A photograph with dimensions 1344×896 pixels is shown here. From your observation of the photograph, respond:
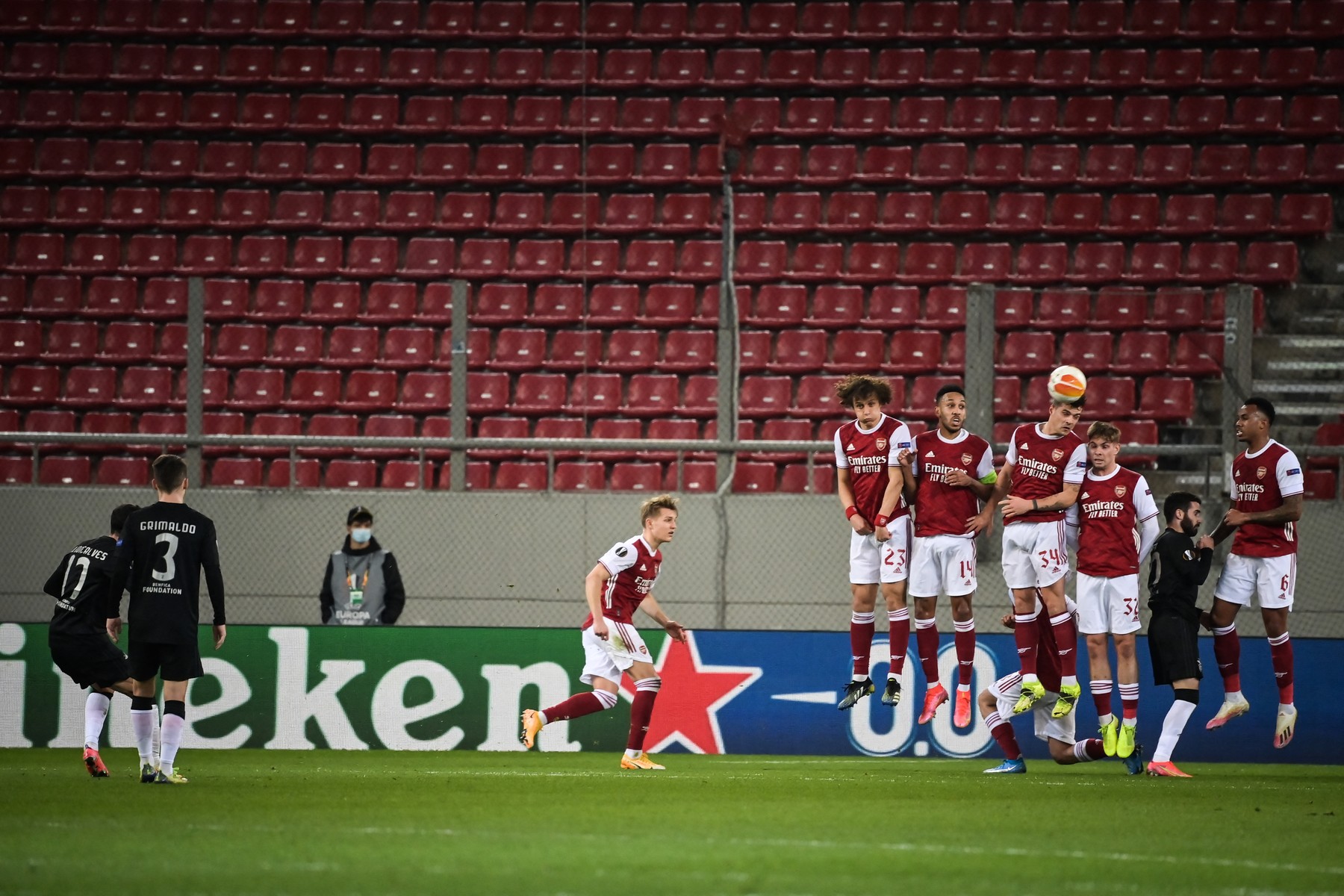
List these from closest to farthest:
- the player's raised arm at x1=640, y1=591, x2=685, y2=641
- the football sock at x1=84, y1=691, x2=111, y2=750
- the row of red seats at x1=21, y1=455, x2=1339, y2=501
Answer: the football sock at x1=84, y1=691, x2=111, y2=750 → the player's raised arm at x1=640, y1=591, x2=685, y2=641 → the row of red seats at x1=21, y1=455, x2=1339, y2=501

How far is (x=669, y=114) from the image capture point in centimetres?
2031

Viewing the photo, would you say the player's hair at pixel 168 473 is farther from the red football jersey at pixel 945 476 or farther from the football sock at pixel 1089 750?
the football sock at pixel 1089 750

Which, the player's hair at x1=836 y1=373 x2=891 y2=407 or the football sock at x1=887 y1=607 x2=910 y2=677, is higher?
the player's hair at x1=836 y1=373 x2=891 y2=407

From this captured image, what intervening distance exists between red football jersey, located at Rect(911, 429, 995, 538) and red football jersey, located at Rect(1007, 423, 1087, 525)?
0.21 m

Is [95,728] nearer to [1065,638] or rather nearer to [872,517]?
[872,517]

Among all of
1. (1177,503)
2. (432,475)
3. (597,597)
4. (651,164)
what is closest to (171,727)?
(597,597)

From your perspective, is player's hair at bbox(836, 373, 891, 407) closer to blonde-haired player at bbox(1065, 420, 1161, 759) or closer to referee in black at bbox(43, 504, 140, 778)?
blonde-haired player at bbox(1065, 420, 1161, 759)

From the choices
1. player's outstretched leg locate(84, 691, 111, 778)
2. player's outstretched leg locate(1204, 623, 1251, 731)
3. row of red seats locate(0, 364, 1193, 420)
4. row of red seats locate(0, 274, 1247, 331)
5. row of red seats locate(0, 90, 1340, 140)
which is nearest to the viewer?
player's outstretched leg locate(84, 691, 111, 778)

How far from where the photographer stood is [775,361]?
17.8 metres

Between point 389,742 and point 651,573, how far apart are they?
133 inches

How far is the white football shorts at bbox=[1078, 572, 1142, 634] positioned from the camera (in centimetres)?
1134

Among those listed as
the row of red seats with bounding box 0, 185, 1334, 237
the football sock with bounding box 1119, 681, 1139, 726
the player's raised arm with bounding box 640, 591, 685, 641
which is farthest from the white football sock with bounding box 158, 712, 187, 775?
the row of red seats with bounding box 0, 185, 1334, 237

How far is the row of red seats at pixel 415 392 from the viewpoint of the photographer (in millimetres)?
17453

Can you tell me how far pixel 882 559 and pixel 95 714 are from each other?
524 centimetres
